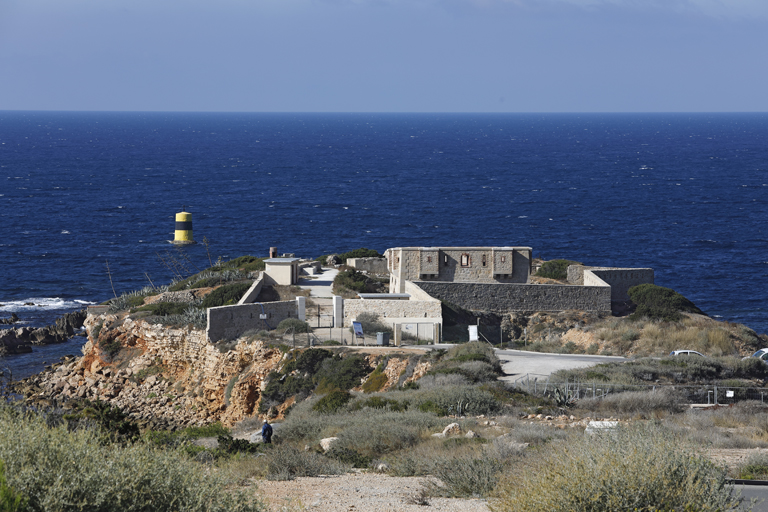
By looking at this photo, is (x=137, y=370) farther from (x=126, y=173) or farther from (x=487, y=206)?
(x=126, y=173)

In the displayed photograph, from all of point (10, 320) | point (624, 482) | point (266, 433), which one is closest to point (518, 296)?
point (266, 433)

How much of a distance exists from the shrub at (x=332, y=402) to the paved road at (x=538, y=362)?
545 cm

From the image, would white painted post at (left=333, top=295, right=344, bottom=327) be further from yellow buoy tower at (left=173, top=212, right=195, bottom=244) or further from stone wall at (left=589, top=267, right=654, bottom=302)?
yellow buoy tower at (left=173, top=212, right=195, bottom=244)

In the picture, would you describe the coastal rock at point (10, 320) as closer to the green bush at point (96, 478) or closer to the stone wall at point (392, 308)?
the stone wall at point (392, 308)

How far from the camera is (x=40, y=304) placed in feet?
169

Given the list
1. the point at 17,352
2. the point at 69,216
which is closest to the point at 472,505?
the point at 17,352

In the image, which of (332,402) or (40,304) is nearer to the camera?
(332,402)

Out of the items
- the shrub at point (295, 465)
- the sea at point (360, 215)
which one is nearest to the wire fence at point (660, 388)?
the shrub at point (295, 465)

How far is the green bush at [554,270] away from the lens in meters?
43.8

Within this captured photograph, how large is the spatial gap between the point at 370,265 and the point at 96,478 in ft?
117

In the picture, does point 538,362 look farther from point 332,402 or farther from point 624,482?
point 624,482

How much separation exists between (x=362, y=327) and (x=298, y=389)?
254 inches

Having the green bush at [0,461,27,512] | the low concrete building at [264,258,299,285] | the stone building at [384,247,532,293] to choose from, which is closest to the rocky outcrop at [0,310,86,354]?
the low concrete building at [264,258,299,285]

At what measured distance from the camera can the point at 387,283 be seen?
42.1 meters
